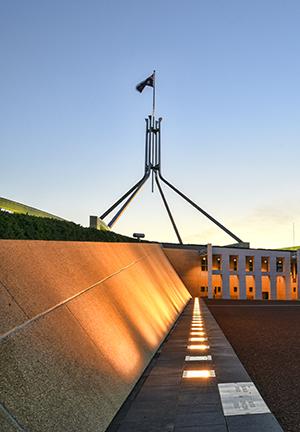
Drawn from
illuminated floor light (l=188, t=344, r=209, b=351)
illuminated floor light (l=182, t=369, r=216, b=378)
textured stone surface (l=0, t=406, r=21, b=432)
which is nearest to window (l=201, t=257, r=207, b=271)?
illuminated floor light (l=188, t=344, r=209, b=351)

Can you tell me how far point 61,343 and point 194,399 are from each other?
1.67 meters

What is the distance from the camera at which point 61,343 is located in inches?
113

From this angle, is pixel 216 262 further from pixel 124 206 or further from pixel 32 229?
pixel 32 229

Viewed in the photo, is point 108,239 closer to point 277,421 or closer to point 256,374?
point 256,374

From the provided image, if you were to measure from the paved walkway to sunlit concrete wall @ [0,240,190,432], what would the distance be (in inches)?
7.1

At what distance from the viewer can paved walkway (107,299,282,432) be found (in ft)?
9.82

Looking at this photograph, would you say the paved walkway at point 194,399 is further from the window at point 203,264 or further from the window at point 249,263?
the window at point 249,263

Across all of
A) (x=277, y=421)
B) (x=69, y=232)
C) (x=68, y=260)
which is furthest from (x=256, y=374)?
(x=69, y=232)

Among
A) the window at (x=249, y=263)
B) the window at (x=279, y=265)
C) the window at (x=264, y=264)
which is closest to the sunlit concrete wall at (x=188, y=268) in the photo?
the window at (x=249, y=263)

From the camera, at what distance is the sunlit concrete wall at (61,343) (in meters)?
2.21

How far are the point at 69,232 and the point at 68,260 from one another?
3887mm

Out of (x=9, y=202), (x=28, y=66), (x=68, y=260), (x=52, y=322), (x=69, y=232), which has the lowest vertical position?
(x=52, y=322)

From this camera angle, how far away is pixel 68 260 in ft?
14.1

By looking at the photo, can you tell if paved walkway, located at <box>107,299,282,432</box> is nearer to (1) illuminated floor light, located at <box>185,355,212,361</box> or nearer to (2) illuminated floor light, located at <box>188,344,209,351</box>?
(1) illuminated floor light, located at <box>185,355,212,361</box>
